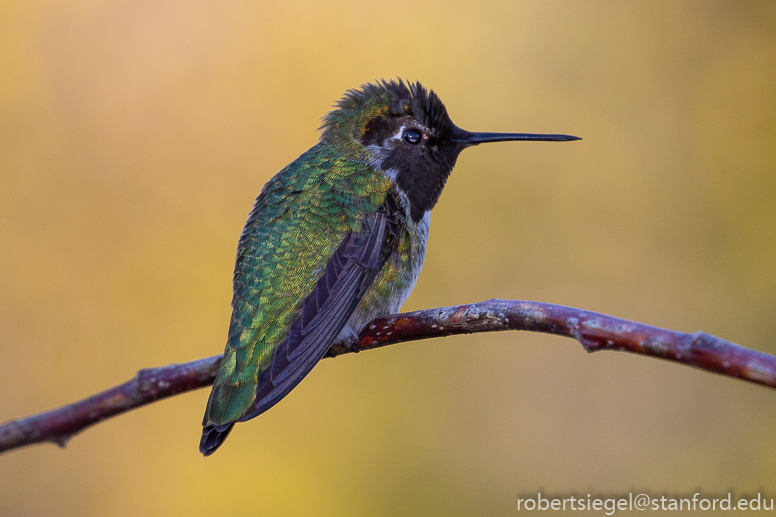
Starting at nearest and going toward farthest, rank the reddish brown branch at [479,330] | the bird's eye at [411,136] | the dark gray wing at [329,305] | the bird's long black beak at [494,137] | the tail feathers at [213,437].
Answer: the reddish brown branch at [479,330] → the tail feathers at [213,437] → the dark gray wing at [329,305] → the bird's long black beak at [494,137] → the bird's eye at [411,136]

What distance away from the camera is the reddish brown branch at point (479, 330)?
178cm

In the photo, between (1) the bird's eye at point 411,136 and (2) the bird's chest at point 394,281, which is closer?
(2) the bird's chest at point 394,281

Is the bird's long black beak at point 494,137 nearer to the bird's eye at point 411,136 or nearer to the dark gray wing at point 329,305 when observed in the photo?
the bird's eye at point 411,136

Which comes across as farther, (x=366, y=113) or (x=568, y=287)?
(x=568, y=287)

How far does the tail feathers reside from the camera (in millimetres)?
2686

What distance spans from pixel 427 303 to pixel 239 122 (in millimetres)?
2866

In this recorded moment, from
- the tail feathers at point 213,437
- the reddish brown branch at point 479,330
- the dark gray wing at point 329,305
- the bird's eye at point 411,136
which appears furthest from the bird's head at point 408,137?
the tail feathers at point 213,437

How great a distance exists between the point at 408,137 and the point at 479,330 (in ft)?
6.50

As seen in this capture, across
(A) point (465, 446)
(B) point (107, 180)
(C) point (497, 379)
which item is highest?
(B) point (107, 180)

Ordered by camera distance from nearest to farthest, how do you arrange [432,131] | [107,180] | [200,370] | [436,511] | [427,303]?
[200,370] → [432,131] → [436,511] → [427,303] → [107,180]

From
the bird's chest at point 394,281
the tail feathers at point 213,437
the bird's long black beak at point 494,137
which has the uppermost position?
the bird's long black beak at point 494,137

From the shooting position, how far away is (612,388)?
21.9 feet

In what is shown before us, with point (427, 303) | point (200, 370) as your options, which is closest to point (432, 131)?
point (200, 370)

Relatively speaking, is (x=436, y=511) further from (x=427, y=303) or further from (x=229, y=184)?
(x=229, y=184)
